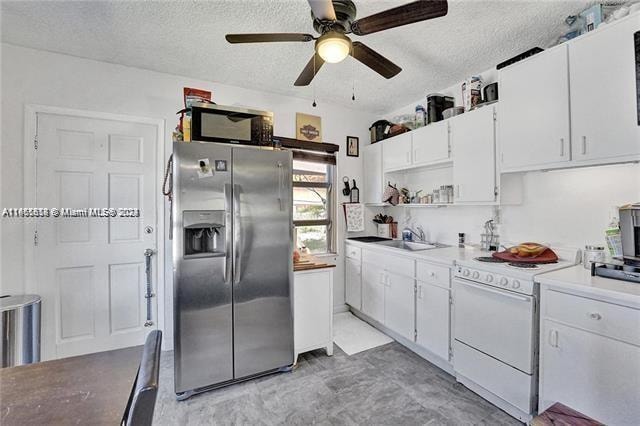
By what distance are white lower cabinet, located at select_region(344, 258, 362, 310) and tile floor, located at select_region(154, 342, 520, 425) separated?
94cm

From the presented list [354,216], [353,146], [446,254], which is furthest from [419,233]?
[353,146]

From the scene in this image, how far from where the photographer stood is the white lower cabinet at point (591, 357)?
131 centimetres

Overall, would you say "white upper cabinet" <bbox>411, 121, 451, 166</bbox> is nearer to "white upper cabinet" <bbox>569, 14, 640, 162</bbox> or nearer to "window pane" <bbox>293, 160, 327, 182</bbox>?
"white upper cabinet" <bbox>569, 14, 640, 162</bbox>

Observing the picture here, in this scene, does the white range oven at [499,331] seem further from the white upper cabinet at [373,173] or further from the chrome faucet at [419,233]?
the white upper cabinet at [373,173]

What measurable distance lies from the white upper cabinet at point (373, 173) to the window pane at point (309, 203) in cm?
58

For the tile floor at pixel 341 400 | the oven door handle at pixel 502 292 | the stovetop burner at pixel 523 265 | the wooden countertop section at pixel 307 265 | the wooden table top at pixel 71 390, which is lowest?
the tile floor at pixel 341 400

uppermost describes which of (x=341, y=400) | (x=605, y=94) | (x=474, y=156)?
(x=605, y=94)

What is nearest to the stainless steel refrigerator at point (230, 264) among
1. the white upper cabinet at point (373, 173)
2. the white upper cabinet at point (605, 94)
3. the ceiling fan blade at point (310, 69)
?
the ceiling fan blade at point (310, 69)

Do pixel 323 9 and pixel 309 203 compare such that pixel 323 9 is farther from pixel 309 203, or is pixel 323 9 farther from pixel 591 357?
pixel 309 203

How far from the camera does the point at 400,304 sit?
105 inches

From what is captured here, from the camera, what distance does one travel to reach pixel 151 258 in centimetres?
263

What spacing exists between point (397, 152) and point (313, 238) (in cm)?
146

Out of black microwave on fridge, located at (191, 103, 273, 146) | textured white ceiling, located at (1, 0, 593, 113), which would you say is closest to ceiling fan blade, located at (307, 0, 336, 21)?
textured white ceiling, located at (1, 0, 593, 113)

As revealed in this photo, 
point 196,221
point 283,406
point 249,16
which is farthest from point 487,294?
point 249,16
